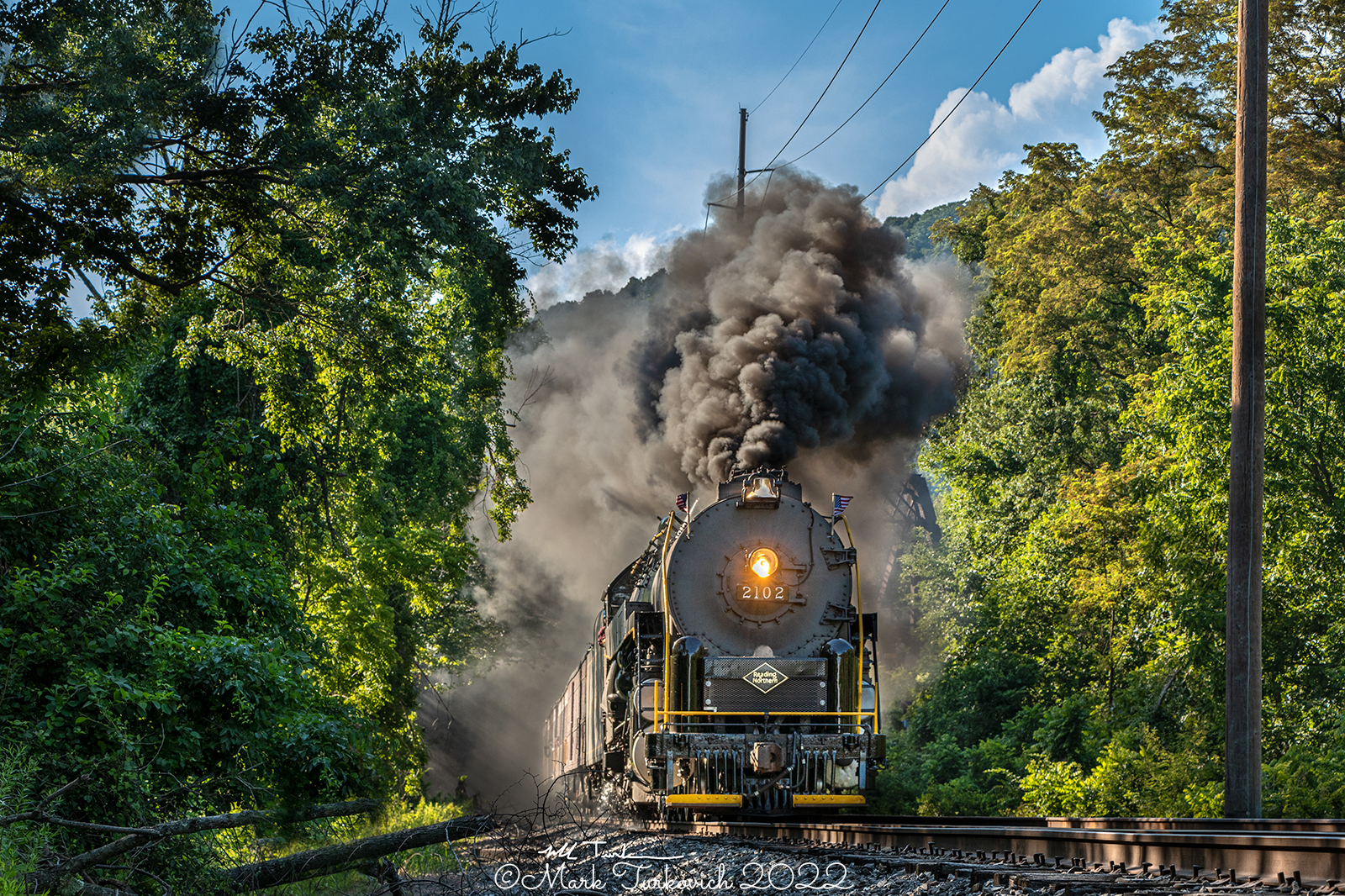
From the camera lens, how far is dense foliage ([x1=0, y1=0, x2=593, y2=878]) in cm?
903

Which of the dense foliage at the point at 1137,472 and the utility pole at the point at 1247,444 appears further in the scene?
the dense foliage at the point at 1137,472

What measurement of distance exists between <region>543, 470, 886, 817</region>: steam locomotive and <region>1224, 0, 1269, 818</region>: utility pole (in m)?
3.85

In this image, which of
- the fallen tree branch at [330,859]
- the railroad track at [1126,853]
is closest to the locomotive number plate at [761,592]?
the railroad track at [1126,853]

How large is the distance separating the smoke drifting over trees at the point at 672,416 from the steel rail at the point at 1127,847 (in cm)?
809

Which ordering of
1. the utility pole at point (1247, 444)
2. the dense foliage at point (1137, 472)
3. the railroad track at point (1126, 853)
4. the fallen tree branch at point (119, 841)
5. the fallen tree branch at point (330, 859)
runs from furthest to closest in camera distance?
the dense foliage at point (1137, 472) → the utility pole at point (1247, 444) → the fallen tree branch at point (330, 859) → the fallen tree branch at point (119, 841) → the railroad track at point (1126, 853)

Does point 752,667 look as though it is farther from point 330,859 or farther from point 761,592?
point 330,859

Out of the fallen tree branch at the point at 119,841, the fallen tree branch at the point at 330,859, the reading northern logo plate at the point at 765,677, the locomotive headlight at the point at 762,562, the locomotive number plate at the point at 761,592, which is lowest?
the fallen tree branch at the point at 330,859

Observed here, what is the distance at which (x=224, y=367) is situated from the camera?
62.7 feet

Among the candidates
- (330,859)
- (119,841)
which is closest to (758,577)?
(330,859)

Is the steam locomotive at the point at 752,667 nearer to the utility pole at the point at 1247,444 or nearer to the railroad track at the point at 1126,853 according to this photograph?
the railroad track at the point at 1126,853

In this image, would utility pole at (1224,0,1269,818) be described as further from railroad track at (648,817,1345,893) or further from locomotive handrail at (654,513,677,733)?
locomotive handrail at (654,513,677,733)

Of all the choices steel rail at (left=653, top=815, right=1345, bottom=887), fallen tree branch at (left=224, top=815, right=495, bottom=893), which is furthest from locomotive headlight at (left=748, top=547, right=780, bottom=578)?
fallen tree branch at (left=224, top=815, right=495, bottom=893)

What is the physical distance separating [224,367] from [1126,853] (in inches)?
650

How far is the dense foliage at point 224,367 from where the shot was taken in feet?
29.6
